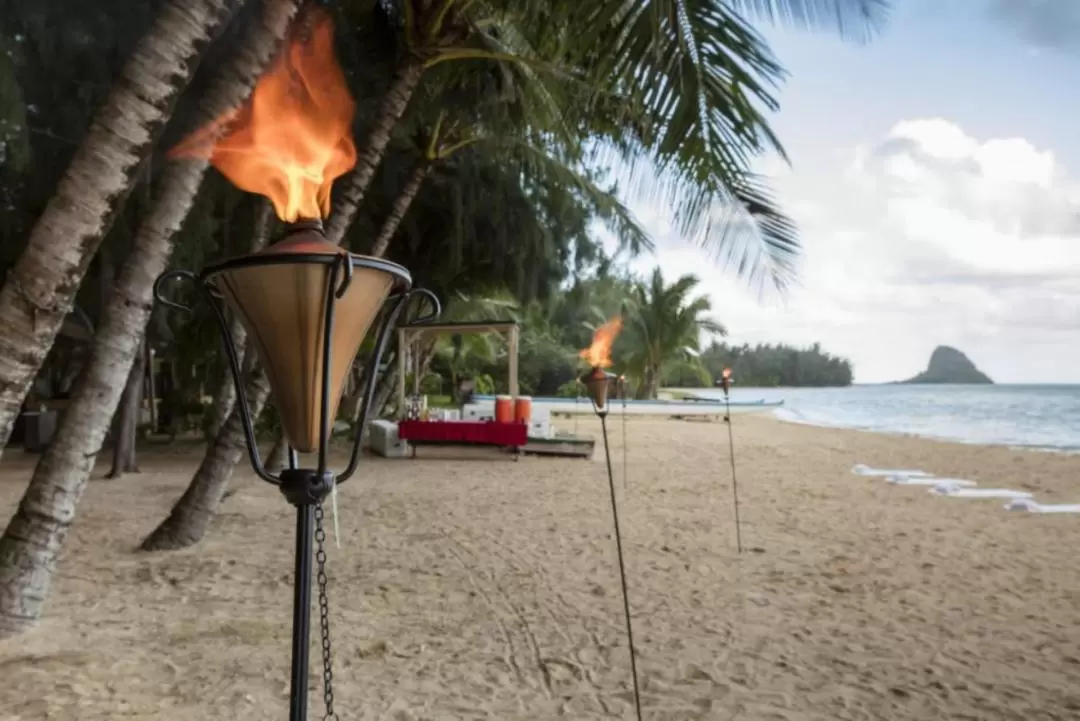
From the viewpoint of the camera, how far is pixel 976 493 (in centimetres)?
1001

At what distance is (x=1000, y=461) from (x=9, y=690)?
606 inches

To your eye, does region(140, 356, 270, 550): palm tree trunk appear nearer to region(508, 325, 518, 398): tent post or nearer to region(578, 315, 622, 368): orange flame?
region(578, 315, 622, 368): orange flame

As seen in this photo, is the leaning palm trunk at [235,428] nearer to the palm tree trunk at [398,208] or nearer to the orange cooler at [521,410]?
the palm tree trunk at [398,208]

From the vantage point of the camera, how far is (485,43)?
667 cm

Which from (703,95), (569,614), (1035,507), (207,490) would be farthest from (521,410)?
(703,95)

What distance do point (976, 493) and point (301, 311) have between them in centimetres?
1039

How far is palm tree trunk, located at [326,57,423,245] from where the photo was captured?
18.7 feet

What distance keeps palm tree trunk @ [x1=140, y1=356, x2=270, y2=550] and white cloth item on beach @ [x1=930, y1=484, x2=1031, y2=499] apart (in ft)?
26.1

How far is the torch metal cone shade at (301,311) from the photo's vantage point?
1.45 meters

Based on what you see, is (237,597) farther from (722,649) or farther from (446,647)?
(722,649)

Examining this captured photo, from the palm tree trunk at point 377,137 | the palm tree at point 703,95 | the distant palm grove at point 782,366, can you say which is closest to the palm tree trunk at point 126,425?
the palm tree trunk at point 377,137

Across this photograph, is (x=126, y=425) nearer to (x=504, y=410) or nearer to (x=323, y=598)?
(x=504, y=410)

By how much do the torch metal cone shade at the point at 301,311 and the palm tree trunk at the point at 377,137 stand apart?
4246 millimetres

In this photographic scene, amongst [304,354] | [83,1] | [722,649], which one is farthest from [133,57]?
[83,1]
